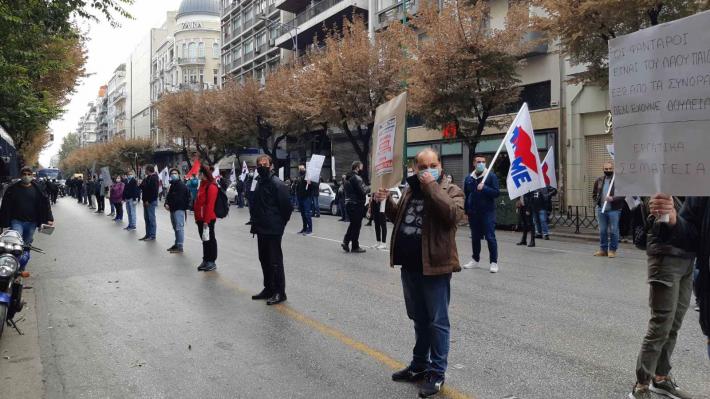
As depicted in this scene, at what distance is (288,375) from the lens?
477 cm

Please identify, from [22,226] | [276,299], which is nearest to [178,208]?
[22,226]

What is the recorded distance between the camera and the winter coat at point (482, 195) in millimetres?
9512

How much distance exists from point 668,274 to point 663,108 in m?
1.04

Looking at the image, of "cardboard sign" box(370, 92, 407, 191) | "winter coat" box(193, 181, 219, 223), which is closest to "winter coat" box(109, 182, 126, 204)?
"winter coat" box(193, 181, 219, 223)

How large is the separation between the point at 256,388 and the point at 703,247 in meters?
3.07

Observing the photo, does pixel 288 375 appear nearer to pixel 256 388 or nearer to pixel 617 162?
pixel 256 388

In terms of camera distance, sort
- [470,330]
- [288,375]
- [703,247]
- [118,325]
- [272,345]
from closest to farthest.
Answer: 1. [703,247]
2. [288,375]
3. [272,345]
4. [470,330]
5. [118,325]

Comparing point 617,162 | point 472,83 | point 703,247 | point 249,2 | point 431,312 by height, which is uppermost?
point 249,2

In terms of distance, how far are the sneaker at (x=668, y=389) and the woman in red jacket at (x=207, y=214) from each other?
283 inches

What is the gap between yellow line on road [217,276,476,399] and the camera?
171 inches

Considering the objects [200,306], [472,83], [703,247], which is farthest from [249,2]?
[703,247]

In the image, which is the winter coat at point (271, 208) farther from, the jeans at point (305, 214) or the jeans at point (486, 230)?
the jeans at point (305, 214)

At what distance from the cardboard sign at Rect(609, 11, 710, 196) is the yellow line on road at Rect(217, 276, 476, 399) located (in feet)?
5.76

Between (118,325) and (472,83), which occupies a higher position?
(472,83)
